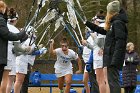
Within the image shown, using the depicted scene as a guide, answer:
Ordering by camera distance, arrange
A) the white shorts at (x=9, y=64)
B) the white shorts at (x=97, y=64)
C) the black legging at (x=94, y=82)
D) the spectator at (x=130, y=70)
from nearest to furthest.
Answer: the white shorts at (x=9, y=64)
the white shorts at (x=97, y=64)
the black legging at (x=94, y=82)
the spectator at (x=130, y=70)

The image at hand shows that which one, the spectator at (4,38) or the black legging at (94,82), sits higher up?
the spectator at (4,38)

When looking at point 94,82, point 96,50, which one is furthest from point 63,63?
point 96,50

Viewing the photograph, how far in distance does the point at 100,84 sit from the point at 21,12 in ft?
61.5

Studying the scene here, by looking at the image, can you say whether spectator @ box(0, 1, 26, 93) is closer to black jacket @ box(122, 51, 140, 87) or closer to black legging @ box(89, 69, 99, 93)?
black legging @ box(89, 69, 99, 93)

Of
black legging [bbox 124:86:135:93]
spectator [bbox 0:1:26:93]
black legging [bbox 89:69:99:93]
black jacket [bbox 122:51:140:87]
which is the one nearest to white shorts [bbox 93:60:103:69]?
black legging [bbox 89:69:99:93]

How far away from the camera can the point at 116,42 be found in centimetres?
938

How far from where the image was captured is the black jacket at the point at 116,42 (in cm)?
933

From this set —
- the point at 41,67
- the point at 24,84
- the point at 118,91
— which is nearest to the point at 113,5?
the point at 118,91

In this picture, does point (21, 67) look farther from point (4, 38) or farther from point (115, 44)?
point (115, 44)

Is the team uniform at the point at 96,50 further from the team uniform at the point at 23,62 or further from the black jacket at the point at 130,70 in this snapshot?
the black jacket at the point at 130,70

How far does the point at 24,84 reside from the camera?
45.8 feet

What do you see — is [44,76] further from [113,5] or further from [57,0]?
[113,5]

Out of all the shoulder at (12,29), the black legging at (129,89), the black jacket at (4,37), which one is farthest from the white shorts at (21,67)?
the black legging at (129,89)

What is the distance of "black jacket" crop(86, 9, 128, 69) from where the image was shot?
933 cm
